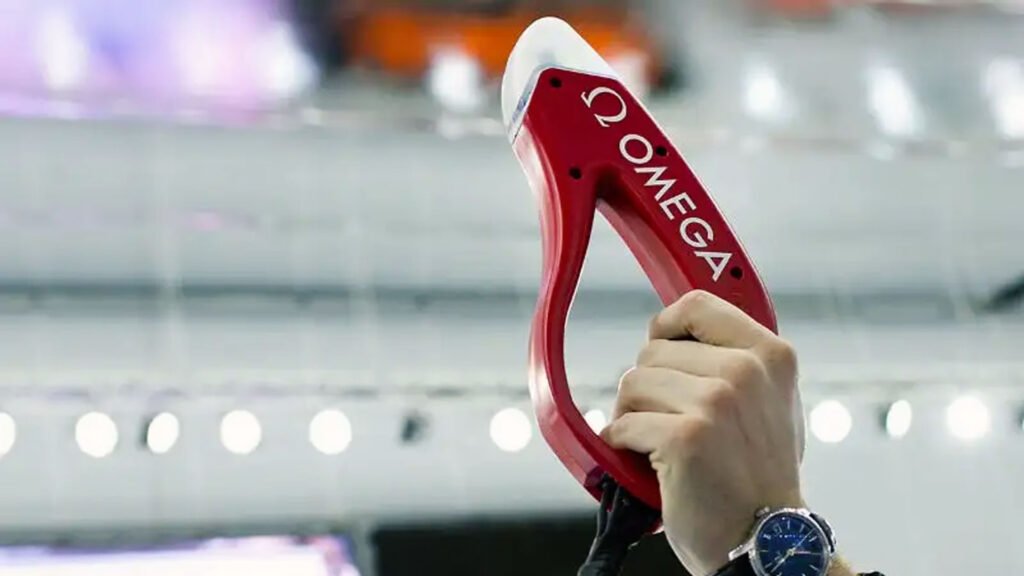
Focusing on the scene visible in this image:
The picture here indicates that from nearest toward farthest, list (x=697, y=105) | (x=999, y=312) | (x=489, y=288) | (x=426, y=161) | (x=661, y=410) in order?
(x=661, y=410), (x=697, y=105), (x=426, y=161), (x=489, y=288), (x=999, y=312)

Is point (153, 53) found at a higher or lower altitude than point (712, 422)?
higher

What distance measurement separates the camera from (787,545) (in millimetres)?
499

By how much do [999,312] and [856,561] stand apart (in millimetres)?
648

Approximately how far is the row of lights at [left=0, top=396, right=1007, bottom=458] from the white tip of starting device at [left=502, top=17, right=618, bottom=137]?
1.62 m

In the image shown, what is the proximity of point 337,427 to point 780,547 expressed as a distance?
2096mm

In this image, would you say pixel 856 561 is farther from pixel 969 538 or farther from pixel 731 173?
pixel 731 173

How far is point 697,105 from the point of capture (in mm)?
1722

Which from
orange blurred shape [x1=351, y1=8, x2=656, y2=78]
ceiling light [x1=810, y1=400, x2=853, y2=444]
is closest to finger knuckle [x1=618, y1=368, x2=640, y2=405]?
orange blurred shape [x1=351, y1=8, x2=656, y2=78]

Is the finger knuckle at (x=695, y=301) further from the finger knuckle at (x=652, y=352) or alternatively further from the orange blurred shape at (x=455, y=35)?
the orange blurred shape at (x=455, y=35)

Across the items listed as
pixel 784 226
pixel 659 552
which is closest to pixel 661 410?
pixel 784 226

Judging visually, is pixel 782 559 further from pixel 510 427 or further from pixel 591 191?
pixel 510 427

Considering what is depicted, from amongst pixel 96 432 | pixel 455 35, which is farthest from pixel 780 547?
pixel 96 432

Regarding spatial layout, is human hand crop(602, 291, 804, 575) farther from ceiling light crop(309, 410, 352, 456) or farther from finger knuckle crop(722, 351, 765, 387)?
ceiling light crop(309, 410, 352, 456)

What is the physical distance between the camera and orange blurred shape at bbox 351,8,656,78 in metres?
1.45
